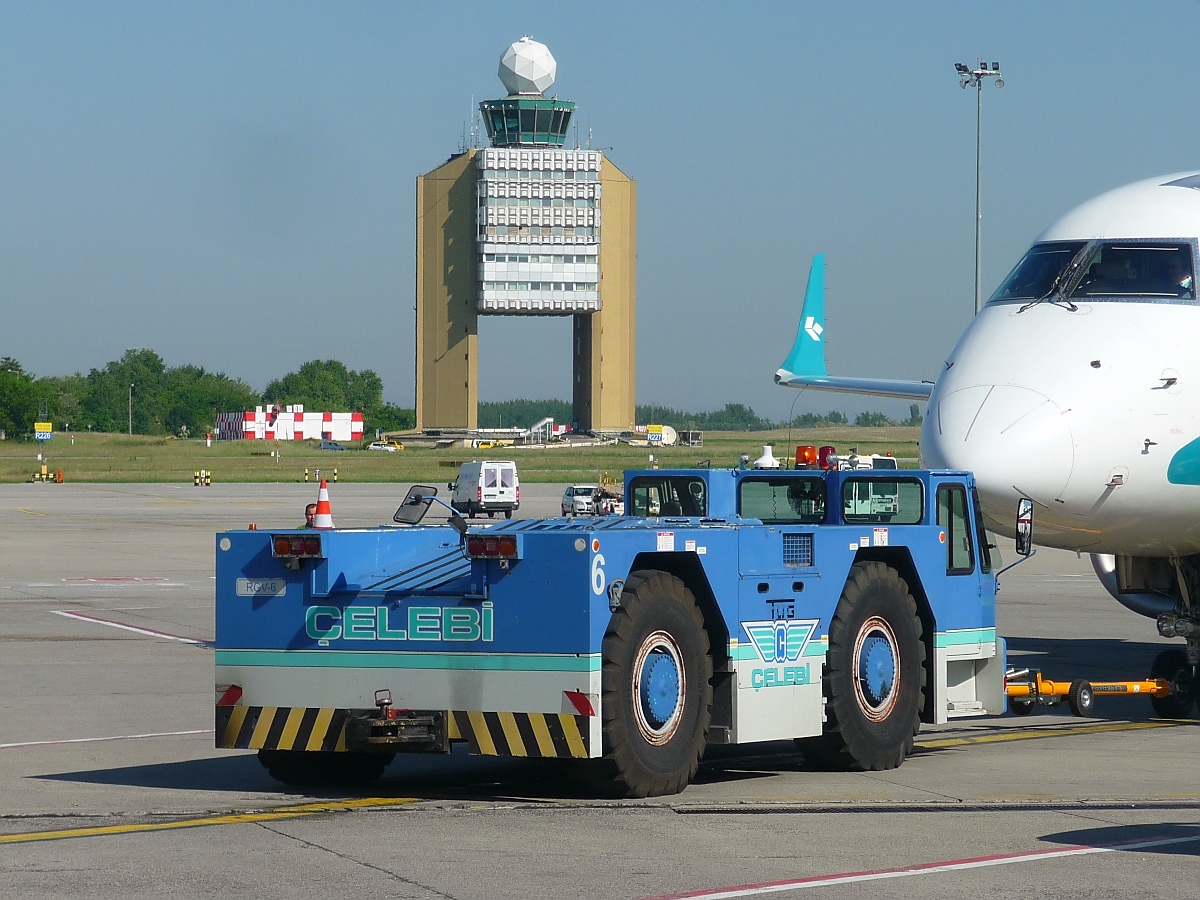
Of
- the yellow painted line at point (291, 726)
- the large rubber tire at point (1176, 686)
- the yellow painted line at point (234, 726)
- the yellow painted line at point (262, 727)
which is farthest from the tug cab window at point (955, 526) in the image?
the yellow painted line at point (234, 726)

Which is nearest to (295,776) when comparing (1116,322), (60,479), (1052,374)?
(1052,374)

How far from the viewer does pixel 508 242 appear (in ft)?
489

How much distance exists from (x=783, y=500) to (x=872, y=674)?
198 centimetres

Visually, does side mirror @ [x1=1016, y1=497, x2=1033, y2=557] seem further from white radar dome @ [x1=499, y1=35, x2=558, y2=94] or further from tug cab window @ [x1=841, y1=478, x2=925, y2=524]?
white radar dome @ [x1=499, y1=35, x2=558, y2=94]

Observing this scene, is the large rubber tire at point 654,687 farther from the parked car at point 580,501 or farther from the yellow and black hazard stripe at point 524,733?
the parked car at point 580,501

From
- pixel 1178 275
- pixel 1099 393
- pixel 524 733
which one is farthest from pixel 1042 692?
pixel 524 733

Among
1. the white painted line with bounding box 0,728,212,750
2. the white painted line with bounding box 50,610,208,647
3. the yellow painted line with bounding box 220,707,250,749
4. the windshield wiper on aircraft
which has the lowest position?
the white painted line with bounding box 0,728,212,750

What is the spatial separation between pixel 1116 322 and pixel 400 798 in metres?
7.54

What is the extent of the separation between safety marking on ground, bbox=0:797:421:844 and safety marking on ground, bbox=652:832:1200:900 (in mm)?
3311

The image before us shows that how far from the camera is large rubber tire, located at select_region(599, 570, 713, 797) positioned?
1061cm

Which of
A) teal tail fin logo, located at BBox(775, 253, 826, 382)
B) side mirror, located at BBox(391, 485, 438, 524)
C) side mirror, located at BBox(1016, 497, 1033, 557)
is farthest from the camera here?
teal tail fin logo, located at BBox(775, 253, 826, 382)

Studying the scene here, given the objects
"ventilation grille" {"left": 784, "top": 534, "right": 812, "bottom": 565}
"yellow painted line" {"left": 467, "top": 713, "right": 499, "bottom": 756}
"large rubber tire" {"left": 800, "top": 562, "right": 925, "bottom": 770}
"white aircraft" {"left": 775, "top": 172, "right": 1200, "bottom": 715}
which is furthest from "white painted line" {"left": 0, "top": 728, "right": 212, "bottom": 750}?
"white aircraft" {"left": 775, "top": 172, "right": 1200, "bottom": 715}

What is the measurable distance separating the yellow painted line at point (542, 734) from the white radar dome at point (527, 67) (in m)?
137

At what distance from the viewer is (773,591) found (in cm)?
1174
